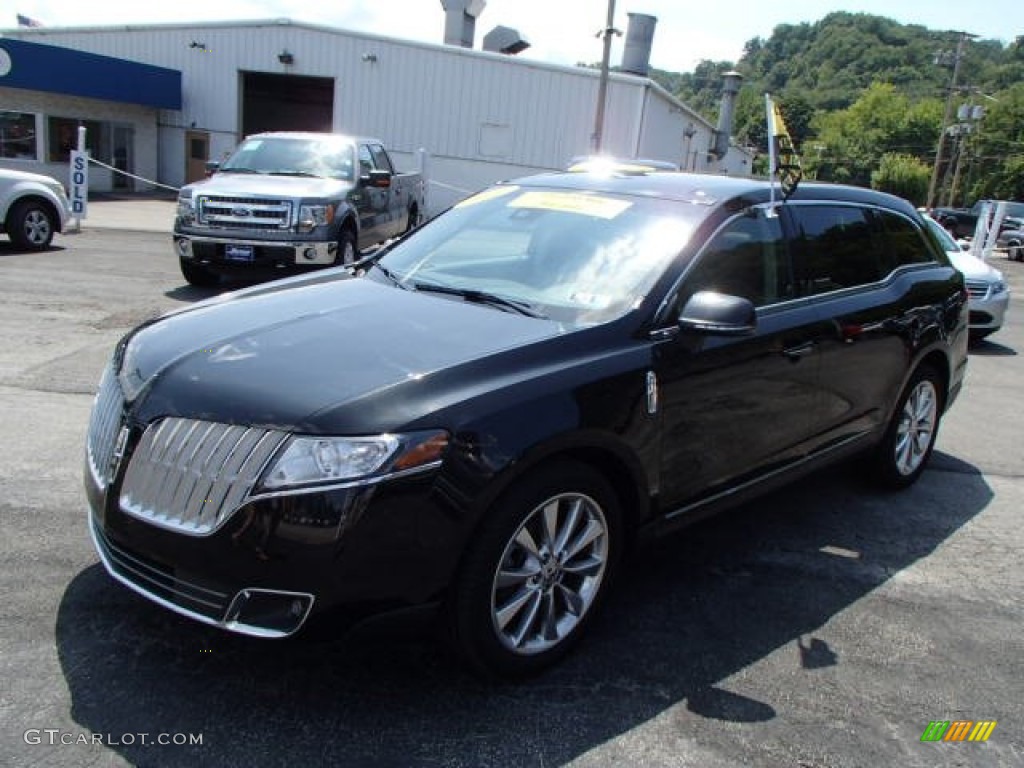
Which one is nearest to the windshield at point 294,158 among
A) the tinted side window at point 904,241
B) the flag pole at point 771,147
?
the tinted side window at point 904,241

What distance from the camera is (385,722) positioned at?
274 cm

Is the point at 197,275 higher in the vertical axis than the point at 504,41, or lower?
lower

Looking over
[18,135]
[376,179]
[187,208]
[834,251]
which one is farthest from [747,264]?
[18,135]

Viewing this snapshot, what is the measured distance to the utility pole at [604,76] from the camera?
2391 cm

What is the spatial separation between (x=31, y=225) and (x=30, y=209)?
0.74 feet

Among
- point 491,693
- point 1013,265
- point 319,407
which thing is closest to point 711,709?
point 491,693

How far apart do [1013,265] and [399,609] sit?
31.7m

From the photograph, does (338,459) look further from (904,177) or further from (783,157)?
(904,177)

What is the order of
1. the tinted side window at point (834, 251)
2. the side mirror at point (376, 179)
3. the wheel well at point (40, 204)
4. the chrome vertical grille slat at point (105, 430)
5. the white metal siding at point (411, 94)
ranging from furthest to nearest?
1. the white metal siding at point (411, 94)
2. the wheel well at point (40, 204)
3. the side mirror at point (376, 179)
4. the tinted side window at point (834, 251)
5. the chrome vertical grille slat at point (105, 430)

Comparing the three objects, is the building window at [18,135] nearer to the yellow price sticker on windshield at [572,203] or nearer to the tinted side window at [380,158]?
the tinted side window at [380,158]

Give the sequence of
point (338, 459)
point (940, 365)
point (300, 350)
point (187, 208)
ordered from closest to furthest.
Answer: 1. point (338, 459)
2. point (300, 350)
3. point (940, 365)
4. point (187, 208)

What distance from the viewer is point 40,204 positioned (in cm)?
1237

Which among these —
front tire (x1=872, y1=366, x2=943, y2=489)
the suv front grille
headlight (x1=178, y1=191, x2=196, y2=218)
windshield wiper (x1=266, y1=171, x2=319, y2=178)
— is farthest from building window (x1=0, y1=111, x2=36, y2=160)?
front tire (x1=872, y1=366, x2=943, y2=489)

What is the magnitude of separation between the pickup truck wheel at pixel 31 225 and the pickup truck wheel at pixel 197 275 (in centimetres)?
305
